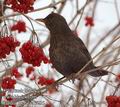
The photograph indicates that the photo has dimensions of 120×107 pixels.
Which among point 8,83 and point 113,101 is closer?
point 113,101

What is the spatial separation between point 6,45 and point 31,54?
15cm

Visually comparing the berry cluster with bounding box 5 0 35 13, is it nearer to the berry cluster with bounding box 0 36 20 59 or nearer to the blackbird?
the berry cluster with bounding box 0 36 20 59

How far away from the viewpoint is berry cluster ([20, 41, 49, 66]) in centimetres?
216

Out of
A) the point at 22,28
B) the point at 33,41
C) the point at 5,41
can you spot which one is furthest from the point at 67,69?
the point at 5,41

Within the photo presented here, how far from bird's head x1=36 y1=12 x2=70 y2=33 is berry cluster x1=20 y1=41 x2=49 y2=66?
27.9 inches

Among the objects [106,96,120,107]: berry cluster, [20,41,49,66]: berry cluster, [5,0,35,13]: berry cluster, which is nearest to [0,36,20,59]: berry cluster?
[20,41,49,66]: berry cluster

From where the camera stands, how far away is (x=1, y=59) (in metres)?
2.21

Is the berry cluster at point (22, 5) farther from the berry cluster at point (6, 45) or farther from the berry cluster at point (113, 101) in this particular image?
the berry cluster at point (113, 101)

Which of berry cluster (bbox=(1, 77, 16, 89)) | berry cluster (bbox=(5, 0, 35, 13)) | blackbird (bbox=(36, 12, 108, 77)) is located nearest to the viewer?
berry cluster (bbox=(5, 0, 35, 13))

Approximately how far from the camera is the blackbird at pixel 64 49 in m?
2.96

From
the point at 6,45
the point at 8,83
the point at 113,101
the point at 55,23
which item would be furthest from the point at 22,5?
the point at 55,23

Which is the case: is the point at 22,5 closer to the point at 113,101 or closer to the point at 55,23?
the point at 113,101

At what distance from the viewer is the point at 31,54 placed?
7.11 ft

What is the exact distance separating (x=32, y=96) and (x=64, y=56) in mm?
805
